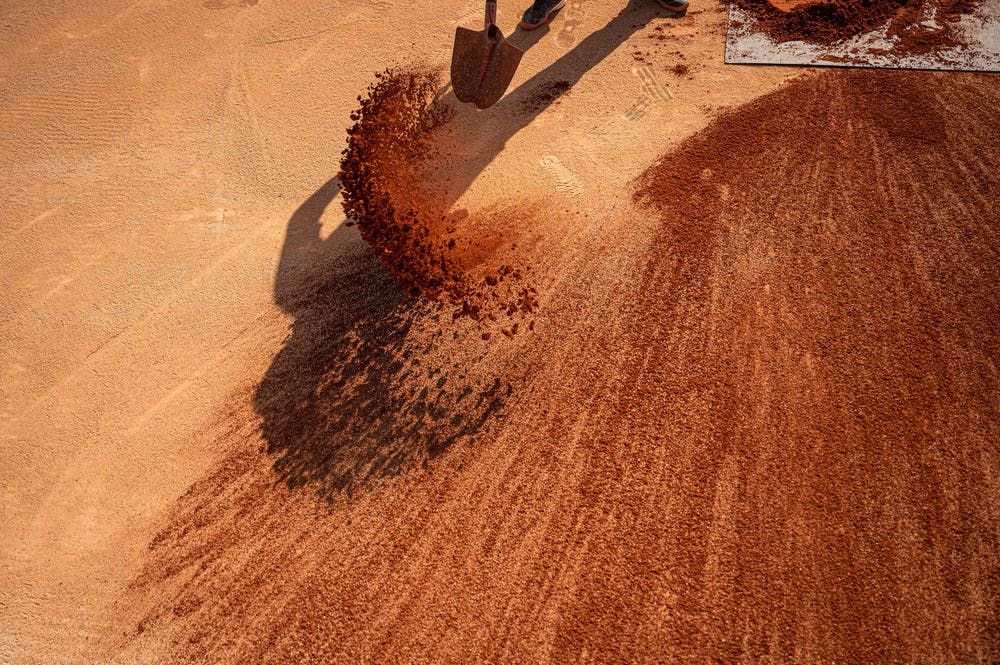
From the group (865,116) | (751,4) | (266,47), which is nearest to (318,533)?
(266,47)

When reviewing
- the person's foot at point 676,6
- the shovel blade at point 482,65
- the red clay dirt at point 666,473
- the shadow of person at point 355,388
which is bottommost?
the red clay dirt at point 666,473

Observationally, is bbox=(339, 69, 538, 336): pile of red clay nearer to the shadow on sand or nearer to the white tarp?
the shadow on sand

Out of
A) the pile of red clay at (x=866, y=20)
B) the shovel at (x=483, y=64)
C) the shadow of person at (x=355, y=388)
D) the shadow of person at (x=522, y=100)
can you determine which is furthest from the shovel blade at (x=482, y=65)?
the pile of red clay at (x=866, y=20)

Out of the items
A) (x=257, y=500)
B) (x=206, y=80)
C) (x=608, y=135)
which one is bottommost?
(x=257, y=500)

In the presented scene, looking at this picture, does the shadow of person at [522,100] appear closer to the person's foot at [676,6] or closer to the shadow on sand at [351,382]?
the person's foot at [676,6]

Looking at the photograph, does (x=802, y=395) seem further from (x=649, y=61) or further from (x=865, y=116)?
(x=649, y=61)

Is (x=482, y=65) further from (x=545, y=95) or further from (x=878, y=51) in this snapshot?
(x=878, y=51)

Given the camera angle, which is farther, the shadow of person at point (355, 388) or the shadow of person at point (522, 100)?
the shadow of person at point (522, 100)
